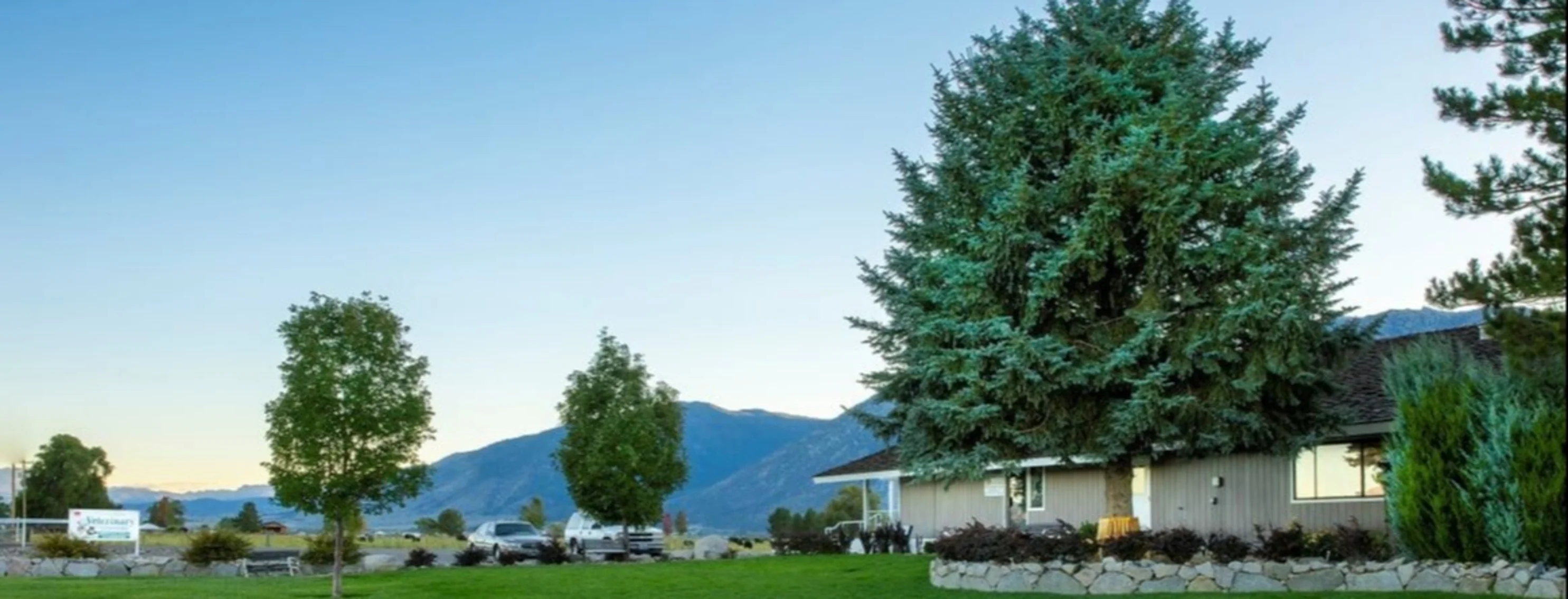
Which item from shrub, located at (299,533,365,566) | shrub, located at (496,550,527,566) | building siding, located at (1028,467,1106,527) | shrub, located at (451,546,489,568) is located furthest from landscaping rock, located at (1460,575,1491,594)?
shrub, located at (451,546,489,568)

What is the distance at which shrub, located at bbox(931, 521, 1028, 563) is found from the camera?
2228 centimetres

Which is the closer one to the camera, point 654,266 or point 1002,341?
point 1002,341

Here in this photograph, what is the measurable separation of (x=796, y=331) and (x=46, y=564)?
18358mm

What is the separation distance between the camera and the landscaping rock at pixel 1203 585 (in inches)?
797

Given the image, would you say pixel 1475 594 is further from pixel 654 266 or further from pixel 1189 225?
pixel 654 266

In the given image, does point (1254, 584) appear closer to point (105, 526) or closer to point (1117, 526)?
point (1117, 526)

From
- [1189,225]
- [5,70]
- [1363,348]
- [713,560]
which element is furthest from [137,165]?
[1363,348]

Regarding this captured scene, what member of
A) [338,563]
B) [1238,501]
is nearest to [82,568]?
[338,563]

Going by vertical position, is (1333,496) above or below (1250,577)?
above

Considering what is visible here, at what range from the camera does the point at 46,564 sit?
32062mm

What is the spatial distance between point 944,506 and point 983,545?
582 inches

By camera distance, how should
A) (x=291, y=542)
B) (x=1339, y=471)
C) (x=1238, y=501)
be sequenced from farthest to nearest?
1. (x=291, y=542)
2. (x=1238, y=501)
3. (x=1339, y=471)

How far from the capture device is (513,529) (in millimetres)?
44281

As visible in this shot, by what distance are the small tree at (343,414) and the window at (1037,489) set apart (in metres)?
14.9
